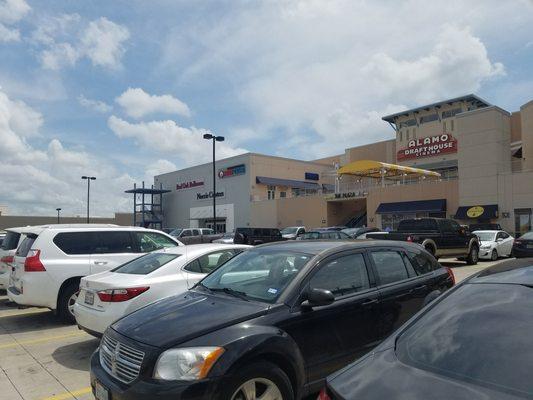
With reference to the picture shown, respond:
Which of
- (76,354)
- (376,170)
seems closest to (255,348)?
(76,354)

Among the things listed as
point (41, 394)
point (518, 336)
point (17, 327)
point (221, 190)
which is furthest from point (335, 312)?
point (221, 190)

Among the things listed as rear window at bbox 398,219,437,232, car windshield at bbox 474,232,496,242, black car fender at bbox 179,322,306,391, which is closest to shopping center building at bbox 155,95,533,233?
car windshield at bbox 474,232,496,242

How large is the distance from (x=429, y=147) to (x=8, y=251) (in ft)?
158

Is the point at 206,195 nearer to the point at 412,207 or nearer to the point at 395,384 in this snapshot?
the point at 412,207

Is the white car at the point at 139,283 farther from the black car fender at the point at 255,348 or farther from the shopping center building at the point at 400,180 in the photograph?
the shopping center building at the point at 400,180

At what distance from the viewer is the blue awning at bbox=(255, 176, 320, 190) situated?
181ft

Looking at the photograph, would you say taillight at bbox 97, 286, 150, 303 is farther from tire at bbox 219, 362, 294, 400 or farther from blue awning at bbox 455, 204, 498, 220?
blue awning at bbox 455, 204, 498, 220

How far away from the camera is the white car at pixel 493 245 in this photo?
2067 cm

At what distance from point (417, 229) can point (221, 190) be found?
42371 mm

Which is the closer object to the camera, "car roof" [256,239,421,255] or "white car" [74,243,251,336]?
"car roof" [256,239,421,255]

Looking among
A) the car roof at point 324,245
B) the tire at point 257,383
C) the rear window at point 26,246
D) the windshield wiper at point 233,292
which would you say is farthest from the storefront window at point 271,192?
the tire at point 257,383

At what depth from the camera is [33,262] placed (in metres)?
8.07

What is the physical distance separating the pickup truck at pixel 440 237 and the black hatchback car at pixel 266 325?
12.2m

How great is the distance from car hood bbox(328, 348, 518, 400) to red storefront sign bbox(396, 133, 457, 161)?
5058cm
